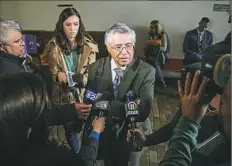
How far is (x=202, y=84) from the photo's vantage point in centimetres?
39

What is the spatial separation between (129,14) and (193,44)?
0.75 ft

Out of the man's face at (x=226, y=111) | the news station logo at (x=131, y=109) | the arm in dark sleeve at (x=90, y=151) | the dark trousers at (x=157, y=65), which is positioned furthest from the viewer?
the dark trousers at (x=157, y=65)

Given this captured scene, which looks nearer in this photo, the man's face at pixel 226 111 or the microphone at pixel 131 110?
the man's face at pixel 226 111

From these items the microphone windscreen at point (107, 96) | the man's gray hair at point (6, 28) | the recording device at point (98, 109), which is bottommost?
the recording device at point (98, 109)

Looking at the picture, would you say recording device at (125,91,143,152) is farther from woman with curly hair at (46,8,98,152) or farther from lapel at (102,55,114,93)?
woman with curly hair at (46,8,98,152)

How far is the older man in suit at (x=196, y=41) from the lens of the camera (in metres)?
0.65

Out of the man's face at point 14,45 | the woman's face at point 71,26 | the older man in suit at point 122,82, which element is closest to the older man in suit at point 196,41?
the older man in suit at point 122,82

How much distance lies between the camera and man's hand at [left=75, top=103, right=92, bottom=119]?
0.66 m

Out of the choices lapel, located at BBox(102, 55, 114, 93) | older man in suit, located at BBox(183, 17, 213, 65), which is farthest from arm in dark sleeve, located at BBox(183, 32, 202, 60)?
lapel, located at BBox(102, 55, 114, 93)

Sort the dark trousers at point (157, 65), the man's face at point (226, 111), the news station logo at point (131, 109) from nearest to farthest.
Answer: the man's face at point (226, 111), the news station logo at point (131, 109), the dark trousers at point (157, 65)

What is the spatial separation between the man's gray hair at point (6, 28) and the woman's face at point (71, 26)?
0.16 metres

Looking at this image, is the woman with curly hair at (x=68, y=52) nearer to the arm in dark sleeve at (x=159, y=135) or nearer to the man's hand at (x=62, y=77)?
the man's hand at (x=62, y=77)

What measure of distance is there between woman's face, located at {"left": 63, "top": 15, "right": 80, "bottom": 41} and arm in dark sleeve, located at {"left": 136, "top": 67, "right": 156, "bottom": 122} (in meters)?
0.25

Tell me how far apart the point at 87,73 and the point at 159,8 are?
30 cm
